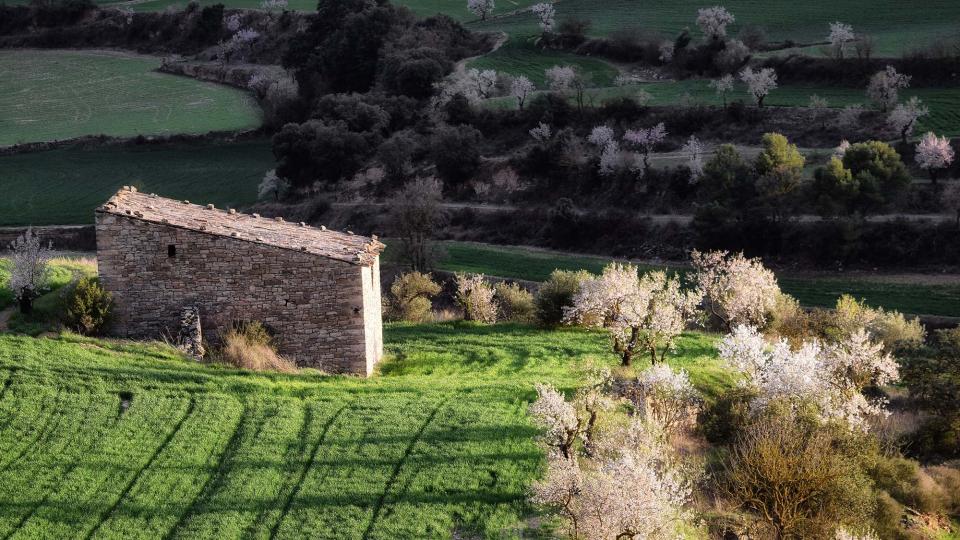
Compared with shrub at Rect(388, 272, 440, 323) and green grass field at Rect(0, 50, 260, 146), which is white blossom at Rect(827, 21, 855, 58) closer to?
green grass field at Rect(0, 50, 260, 146)

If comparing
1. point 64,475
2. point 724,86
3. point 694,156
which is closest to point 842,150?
point 694,156

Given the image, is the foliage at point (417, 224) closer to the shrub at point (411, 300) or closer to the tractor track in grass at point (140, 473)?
the shrub at point (411, 300)

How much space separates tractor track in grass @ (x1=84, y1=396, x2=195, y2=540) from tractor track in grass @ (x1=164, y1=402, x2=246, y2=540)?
115 cm

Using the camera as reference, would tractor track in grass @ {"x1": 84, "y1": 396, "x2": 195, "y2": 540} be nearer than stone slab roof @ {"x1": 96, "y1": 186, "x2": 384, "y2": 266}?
Yes

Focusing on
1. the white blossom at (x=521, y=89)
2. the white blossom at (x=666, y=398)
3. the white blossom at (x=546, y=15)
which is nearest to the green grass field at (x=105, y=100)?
the white blossom at (x=521, y=89)

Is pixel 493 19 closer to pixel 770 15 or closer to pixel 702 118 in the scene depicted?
pixel 770 15

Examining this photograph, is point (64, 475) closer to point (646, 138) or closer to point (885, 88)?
point (646, 138)

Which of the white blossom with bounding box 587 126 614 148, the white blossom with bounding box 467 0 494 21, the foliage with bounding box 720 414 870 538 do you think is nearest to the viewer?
the foliage with bounding box 720 414 870 538

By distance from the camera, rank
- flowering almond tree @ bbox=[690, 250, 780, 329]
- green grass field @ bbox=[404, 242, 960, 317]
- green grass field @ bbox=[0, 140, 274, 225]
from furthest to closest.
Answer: green grass field @ bbox=[0, 140, 274, 225]
green grass field @ bbox=[404, 242, 960, 317]
flowering almond tree @ bbox=[690, 250, 780, 329]

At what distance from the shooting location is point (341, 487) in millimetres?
22016

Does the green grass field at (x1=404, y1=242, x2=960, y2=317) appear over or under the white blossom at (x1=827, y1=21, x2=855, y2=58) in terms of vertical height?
under

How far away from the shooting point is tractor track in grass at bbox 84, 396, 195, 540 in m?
20.5

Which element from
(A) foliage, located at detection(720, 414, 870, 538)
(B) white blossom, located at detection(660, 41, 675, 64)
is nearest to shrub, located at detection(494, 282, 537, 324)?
(A) foliage, located at detection(720, 414, 870, 538)

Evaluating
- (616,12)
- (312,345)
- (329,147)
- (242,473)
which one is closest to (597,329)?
(312,345)
